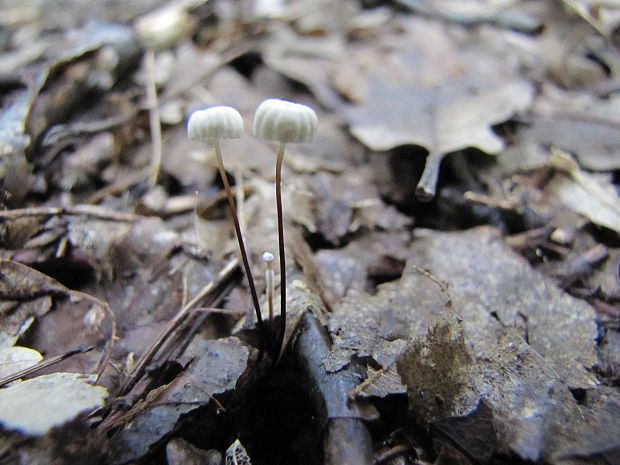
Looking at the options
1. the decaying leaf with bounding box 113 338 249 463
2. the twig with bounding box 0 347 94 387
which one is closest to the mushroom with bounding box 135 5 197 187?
the twig with bounding box 0 347 94 387

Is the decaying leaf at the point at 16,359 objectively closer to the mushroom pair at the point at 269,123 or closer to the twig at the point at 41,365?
the twig at the point at 41,365

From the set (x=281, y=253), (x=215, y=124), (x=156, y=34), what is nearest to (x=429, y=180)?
(x=281, y=253)

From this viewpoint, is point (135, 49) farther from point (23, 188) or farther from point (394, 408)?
point (394, 408)

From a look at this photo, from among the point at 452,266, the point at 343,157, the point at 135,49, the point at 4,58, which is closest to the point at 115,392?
the point at 452,266

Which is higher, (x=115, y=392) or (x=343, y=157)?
(x=115, y=392)

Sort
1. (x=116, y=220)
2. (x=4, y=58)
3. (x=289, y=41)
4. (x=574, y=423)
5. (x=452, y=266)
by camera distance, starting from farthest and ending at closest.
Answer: (x=289, y=41) < (x=4, y=58) < (x=116, y=220) < (x=452, y=266) < (x=574, y=423)

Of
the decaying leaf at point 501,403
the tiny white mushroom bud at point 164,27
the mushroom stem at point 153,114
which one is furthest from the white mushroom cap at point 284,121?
the tiny white mushroom bud at point 164,27
